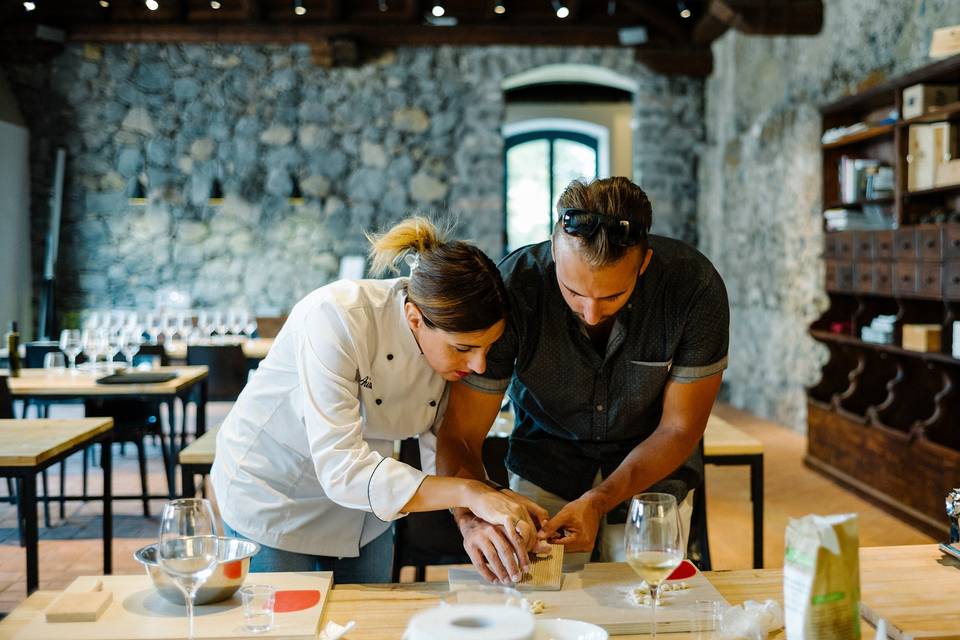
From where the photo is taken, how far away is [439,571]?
12.8 feet

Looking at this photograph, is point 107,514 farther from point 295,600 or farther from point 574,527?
point 574,527

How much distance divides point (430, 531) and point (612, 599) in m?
1.44

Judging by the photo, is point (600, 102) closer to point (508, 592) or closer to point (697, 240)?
point (697, 240)

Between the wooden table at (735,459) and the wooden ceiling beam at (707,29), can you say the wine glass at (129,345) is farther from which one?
the wooden ceiling beam at (707,29)

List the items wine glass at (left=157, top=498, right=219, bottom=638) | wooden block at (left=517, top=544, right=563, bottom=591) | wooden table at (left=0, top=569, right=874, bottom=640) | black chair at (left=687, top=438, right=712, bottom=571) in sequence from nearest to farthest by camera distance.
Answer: wine glass at (left=157, top=498, right=219, bottom=638)
wooden table at (left=0, top=569, right=874, bottom=640)
wooden block at (left=517, top=544, right=563, bottom=591)
black chair at (left=687, top=438, right=712, bottom=571)

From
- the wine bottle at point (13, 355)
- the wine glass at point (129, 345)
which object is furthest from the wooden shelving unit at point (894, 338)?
the wine bottle at point (13, 355)

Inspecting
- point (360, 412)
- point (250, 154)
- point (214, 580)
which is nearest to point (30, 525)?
point (360, 412)

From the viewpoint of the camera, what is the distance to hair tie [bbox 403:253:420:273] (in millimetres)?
1773

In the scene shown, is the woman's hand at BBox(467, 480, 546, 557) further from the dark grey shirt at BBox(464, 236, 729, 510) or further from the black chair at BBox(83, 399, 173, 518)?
the black chair at BBox(83, 399, 173, 518)

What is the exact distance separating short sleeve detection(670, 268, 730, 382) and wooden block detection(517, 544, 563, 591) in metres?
0.53

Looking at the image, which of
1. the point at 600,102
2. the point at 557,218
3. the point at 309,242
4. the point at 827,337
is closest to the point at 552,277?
the point at 557,218

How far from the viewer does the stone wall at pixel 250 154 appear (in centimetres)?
905

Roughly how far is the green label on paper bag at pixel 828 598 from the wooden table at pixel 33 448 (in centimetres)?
227

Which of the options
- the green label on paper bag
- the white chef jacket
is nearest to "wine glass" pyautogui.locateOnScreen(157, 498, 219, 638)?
the white chef jacket
